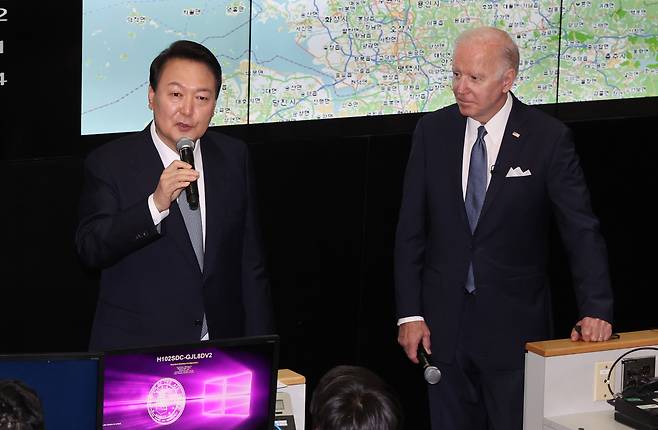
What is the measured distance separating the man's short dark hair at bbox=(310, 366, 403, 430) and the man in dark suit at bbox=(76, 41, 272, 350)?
1.24m

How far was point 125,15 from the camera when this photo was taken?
4828mm

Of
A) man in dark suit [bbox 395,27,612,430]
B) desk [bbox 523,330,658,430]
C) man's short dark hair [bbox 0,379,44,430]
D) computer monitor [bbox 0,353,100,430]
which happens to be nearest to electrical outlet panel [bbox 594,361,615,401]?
desk [bbox 523,330,658,430]

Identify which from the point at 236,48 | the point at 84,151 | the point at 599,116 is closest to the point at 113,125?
the point at 84,151

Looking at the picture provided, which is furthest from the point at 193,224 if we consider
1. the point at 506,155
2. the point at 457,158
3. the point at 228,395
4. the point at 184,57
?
the point at 506,155

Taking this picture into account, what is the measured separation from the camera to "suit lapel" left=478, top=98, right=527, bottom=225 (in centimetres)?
438

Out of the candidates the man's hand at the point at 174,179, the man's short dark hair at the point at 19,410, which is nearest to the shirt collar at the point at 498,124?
the man's hand at the point at 174,179

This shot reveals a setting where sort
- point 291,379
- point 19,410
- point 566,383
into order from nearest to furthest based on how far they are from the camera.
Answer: point 19,410 → point 291,379 → point 566,383

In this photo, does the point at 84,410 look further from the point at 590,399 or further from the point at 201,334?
the point at 590,399

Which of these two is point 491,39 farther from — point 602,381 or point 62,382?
point 62,382

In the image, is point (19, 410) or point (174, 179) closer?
point (19, 410)

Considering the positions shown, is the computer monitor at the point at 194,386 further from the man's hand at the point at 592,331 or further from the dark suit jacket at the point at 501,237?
the man's hand at the point at 592,331

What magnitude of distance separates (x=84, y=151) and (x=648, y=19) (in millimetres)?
3154

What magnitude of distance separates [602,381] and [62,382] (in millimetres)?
2060

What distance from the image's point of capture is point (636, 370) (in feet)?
14.0
